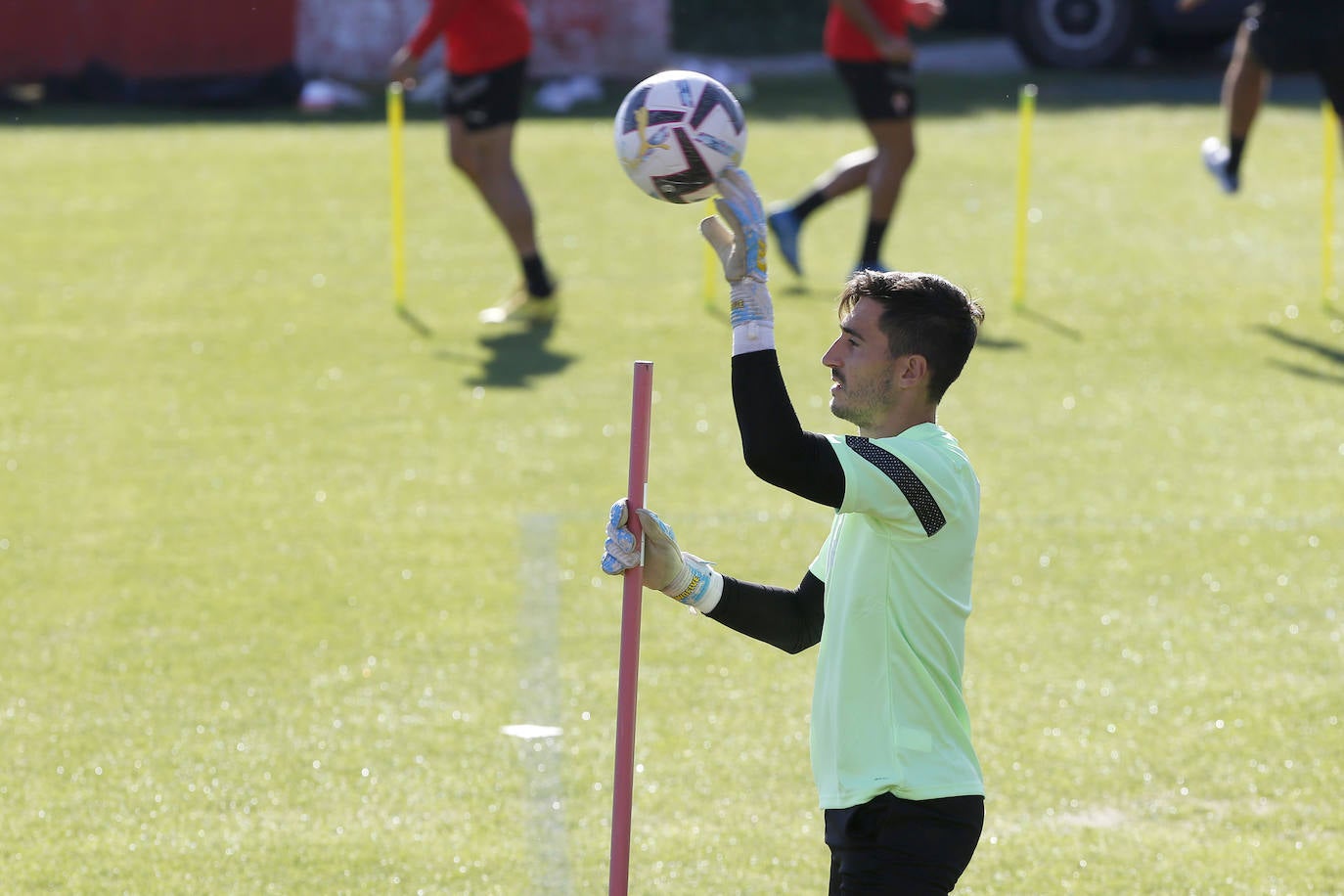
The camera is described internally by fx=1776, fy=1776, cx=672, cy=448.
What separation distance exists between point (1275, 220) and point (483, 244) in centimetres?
572

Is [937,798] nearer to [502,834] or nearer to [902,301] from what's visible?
[902,301]

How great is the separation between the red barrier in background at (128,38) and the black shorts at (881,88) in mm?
9810

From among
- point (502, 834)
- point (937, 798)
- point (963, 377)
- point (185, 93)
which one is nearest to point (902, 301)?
point (937, 798)

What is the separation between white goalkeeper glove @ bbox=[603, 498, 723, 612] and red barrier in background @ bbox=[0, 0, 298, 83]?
16.1m

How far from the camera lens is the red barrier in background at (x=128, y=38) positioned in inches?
730

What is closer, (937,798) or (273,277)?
(937,798)

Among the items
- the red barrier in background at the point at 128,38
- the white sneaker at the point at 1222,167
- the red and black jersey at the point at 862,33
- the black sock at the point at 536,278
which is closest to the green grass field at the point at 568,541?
the black sock at the point at 536,278

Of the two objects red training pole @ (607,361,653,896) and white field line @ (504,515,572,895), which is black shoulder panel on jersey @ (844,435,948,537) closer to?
red training pole @ (607,361,653,896)

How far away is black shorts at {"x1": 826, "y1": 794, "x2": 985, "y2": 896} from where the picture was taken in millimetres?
3365

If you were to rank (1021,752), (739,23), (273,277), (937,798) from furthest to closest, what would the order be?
(739,23), (273,277), (1021,752), (937,798)

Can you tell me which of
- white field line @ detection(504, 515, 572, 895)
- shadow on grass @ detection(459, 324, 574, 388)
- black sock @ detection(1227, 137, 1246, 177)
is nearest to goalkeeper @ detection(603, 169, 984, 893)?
white field line @ detection(504, 515, 572, 895)

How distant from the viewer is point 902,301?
136 inches

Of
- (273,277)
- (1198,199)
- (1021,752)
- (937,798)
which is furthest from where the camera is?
(1198,199)

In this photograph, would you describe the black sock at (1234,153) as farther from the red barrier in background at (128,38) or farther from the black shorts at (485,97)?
the red barrier in background at (128,38)
